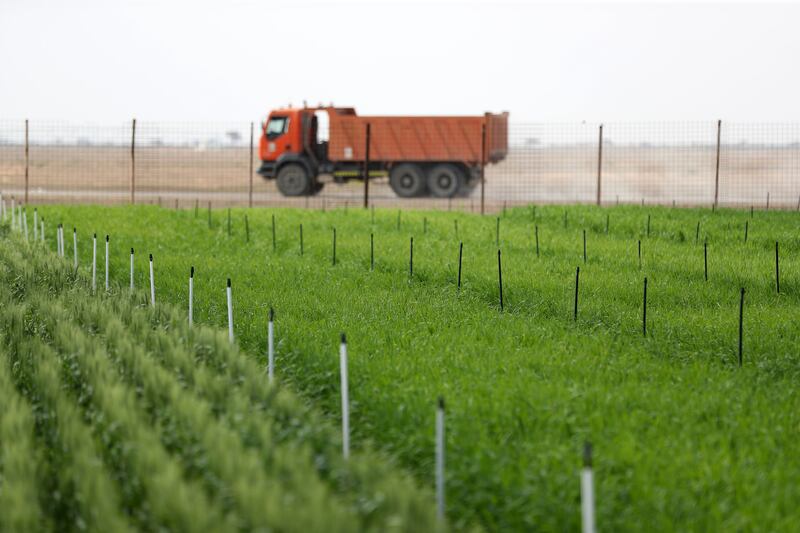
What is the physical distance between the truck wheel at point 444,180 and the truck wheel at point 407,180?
1.04ft

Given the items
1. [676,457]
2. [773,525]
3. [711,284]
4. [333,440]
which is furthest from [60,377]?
[711,284]

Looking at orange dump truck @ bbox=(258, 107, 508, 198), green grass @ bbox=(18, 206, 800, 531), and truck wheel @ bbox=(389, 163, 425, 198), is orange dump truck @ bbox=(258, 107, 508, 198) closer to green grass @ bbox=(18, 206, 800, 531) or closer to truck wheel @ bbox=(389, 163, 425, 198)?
truck wheel @ bbox=(389, 163, 425, 198)

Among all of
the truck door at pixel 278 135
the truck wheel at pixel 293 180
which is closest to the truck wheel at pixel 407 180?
the truck wheel at pixel 293 180

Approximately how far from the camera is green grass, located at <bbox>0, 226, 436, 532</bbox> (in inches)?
212

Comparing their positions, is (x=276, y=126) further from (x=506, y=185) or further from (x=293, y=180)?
(x=506, y=185)

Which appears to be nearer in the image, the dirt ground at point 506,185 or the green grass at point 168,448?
the green grass at point 168,448

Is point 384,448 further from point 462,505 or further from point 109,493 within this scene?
point 109,493

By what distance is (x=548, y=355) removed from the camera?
31.1ft

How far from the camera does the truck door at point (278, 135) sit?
32062 mm

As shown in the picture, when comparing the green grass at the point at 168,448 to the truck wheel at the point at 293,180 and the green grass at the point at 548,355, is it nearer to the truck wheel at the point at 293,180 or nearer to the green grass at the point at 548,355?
the green grass at the point at 548,355

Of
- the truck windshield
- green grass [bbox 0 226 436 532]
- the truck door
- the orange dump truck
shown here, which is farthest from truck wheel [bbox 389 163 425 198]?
green grass [bbox 0 226 436 532]

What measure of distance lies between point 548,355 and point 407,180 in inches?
900

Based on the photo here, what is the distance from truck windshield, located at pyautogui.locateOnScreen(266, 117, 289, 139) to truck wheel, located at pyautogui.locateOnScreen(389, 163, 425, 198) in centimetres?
352

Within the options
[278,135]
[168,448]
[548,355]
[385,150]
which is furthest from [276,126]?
[168,448]
